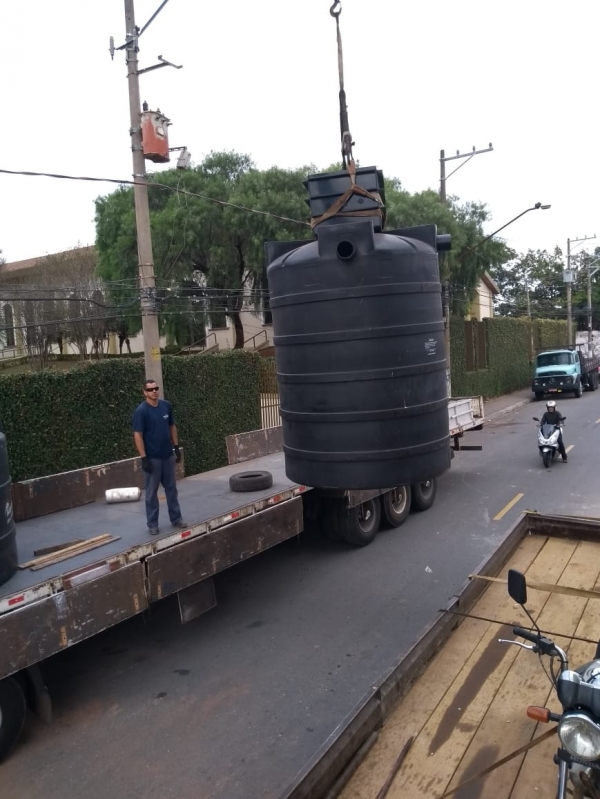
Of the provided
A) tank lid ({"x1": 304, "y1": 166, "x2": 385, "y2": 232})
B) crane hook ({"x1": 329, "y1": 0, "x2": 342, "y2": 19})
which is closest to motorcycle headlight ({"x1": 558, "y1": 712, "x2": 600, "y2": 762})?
tank lid ({"x1": 304, "y1": 166, "x2": 385, "y2": 232})

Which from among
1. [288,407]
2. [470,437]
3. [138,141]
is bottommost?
[470,437]

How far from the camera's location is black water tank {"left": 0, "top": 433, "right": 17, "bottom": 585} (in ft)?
15.8

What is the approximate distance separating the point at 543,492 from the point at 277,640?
284 inches

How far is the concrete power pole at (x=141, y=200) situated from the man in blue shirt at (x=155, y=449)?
5.59 m

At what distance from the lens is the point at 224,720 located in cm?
511

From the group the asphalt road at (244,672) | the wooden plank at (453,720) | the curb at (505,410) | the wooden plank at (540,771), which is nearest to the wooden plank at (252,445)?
the asphalt road at (244,672)

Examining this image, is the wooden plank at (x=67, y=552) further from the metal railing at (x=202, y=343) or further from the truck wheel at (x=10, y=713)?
the metal railing at (x=202, y=343)

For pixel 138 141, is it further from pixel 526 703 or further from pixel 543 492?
pixel 526 703

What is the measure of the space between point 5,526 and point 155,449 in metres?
1.72

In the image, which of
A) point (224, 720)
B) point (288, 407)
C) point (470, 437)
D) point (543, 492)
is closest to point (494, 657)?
point (288, 407)

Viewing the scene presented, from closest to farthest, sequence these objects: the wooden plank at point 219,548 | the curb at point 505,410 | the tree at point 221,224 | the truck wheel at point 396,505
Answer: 1. the wooden plank at point 219,548
2. the truck wheel at point 396,505
3. the tree at point 221,224
4. the curb at point 505,410

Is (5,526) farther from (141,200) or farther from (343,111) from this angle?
(141,200)

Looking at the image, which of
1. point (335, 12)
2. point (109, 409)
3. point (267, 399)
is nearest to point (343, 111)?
point (335, 12)

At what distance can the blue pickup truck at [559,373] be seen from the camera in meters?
29.7
